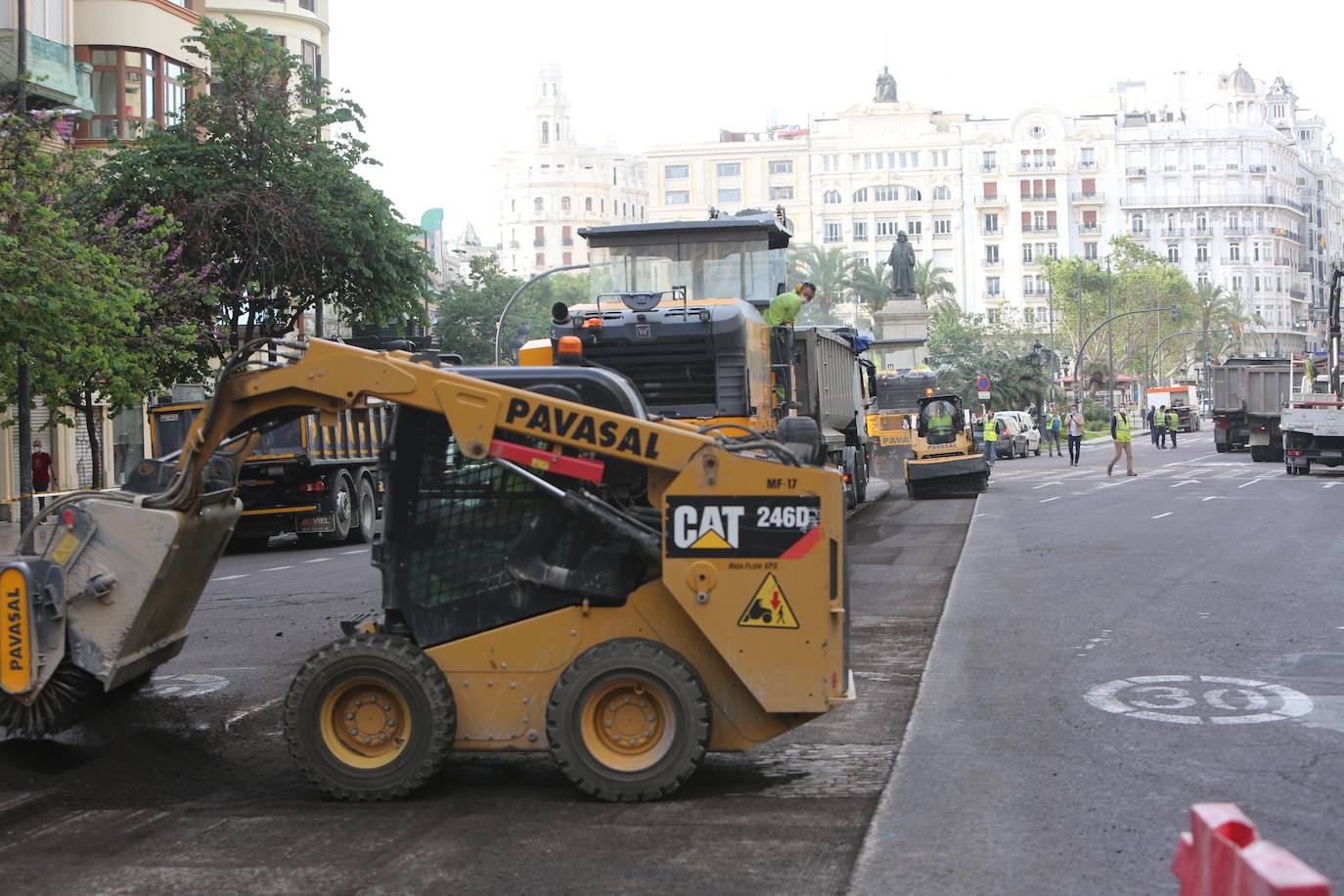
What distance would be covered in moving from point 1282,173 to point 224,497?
150 m

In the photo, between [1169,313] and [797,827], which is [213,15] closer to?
[797,827]

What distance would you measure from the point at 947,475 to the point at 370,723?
24.1 m

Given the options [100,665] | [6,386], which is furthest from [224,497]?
[6,386]

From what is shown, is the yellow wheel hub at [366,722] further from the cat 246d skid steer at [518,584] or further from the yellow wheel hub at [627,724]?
the yellow wheel hub at [627,724]

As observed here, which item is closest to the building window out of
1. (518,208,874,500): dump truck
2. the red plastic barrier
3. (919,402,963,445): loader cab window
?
(919,402,963,445): loader cab window

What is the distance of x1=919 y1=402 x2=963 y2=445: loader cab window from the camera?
3134 centimetres

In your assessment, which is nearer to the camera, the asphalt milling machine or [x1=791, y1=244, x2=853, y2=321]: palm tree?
the asphalt milling machine

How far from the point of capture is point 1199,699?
9.05 meters

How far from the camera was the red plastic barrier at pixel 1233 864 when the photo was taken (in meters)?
3.07

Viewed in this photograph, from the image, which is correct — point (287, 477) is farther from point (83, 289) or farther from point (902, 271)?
point (902, 271)

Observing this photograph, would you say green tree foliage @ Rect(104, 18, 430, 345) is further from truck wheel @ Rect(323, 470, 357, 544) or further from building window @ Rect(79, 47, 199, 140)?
building window @ Rect(79, 47, 199, 140)

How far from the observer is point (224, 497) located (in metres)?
8.03

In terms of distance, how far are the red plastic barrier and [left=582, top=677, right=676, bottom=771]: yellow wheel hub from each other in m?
3.26

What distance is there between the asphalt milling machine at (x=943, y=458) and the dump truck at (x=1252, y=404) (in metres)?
16.4
